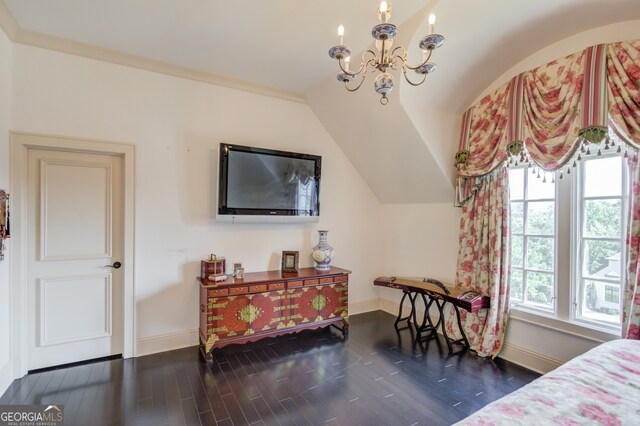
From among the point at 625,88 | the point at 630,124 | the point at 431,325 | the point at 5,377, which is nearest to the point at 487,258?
the point at 431,325

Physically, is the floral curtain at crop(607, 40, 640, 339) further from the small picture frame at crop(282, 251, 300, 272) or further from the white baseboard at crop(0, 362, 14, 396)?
the white baseboard at crop(0, 362, 14, 396)

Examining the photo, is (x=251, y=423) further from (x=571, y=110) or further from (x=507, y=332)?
(x=571, y=110)

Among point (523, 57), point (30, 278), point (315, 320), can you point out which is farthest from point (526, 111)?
point (30, 278)

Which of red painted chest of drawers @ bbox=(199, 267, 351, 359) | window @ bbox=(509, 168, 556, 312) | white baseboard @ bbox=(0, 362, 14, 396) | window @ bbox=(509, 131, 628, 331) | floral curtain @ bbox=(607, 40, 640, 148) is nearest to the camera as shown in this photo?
floral curtain @ bbox=(607, 40, 640, 148)

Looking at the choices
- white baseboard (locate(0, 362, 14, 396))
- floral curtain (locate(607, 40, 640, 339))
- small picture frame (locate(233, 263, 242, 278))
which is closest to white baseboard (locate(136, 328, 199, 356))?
small picture frame (locate(233, 263, 242, 278))

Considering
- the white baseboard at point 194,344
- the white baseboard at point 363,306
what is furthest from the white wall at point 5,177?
Result: the white baseboard at point 363,306

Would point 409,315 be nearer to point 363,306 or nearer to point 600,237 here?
point 363,306

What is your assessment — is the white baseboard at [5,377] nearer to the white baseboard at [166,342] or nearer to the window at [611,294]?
the white baseboard at [166,342]

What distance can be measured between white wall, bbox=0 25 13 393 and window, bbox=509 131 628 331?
174 inches

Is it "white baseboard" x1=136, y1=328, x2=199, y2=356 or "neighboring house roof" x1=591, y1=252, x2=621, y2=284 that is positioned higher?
"neighboring house roof" x1=591, y1=252, x2=621, y2=284

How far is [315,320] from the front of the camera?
3.49 metres

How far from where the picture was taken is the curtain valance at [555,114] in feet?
7.21

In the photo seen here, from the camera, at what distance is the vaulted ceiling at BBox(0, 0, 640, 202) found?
230 cm

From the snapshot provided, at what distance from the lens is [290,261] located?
367 cm
